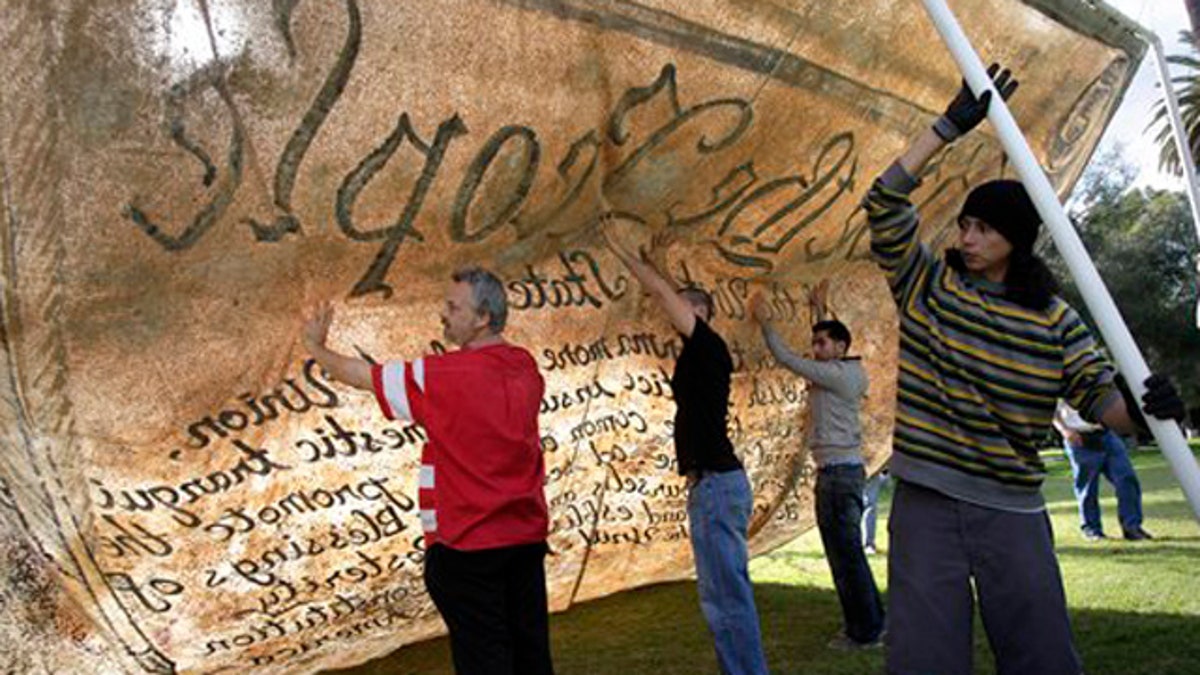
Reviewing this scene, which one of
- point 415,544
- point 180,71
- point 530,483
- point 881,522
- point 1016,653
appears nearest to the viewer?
point 1016,653

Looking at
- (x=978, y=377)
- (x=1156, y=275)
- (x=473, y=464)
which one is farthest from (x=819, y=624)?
(x=1156, y=275)

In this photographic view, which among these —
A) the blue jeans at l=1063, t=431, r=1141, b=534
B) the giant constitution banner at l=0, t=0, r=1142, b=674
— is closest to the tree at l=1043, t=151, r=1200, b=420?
the blue jeans at l=1063, t=431, r=1141, b=534

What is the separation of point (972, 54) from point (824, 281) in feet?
10.2

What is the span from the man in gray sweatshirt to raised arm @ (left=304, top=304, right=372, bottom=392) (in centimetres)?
264

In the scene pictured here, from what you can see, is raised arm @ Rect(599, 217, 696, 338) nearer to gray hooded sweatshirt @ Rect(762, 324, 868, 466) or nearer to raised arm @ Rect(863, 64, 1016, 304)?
raised arm @ Rect(863, 64, 1016, 304)

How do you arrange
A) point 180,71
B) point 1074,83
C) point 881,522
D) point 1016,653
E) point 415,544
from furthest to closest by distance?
1. point 881,522
2. point 1074,83
3. point 415,544
4. point 180,71
5. point 1016,653

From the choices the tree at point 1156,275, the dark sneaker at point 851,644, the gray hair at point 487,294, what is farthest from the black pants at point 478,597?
the tree at point 1156,275

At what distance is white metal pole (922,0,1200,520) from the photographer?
2.82 metres

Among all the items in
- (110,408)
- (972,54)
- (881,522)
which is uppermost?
(972,54)

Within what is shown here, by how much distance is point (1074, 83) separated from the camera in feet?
19.7

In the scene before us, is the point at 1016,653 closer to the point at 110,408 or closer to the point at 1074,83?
the point at 110,408

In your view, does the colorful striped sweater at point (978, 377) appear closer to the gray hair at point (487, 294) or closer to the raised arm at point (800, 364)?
the gray hair at point (487, 294)

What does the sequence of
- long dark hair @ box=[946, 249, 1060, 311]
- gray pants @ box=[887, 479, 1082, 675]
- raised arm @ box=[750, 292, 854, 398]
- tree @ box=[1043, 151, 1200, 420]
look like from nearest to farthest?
gray pants @ box=[887, 479, 1082, 675]
long dark hair @ box=[946, 249, 1060, 311]
raised arm @ box=[750, 292, 854, 398]
tree @ box=[1043, 151, 1200, 420]

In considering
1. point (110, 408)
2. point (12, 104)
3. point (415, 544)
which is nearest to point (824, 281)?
point (415, 544)
